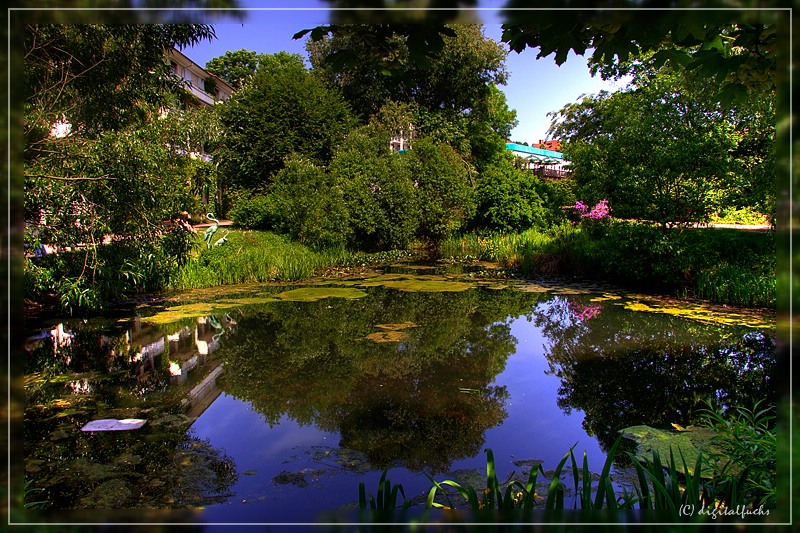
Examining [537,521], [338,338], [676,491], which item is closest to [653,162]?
[338,338]

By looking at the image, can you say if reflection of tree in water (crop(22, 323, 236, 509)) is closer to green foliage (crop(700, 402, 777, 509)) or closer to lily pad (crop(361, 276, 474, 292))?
green foliage (crop(700, 402, 777, 509))

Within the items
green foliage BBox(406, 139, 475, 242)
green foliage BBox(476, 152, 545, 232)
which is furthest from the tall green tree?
green foliage BBox(476, 152, 545, 232)

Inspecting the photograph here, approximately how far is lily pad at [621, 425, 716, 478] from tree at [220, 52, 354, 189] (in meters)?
13.9

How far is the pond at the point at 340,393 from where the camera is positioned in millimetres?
2865

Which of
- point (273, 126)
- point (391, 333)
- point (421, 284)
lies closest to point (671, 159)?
point (421, 284)

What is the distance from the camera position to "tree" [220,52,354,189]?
622 inches

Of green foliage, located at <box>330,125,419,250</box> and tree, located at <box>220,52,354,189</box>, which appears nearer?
green foliage, located at <box>330,125,419,250</box>

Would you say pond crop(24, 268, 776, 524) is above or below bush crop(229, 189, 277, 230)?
below

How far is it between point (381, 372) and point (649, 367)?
2865mm

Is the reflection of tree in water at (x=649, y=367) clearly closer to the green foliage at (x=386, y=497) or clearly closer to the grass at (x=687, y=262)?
the grass at (x=687, y=262)

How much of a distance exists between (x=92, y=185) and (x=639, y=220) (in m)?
8.35

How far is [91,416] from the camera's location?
12.3 feet

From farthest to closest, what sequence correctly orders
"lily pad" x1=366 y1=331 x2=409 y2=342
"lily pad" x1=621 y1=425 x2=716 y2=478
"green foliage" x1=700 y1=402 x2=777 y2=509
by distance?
"lily pad" x1=366 y1=331 x2=409 y2=342 < "lily pad" x1=621 y1=425 x2=716 y2=478 < "green foliage" x1=700 y1=402 x2=777 y2=509

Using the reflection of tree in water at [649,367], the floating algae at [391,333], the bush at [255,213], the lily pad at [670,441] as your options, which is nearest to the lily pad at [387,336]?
the floating algae at [391,333]
